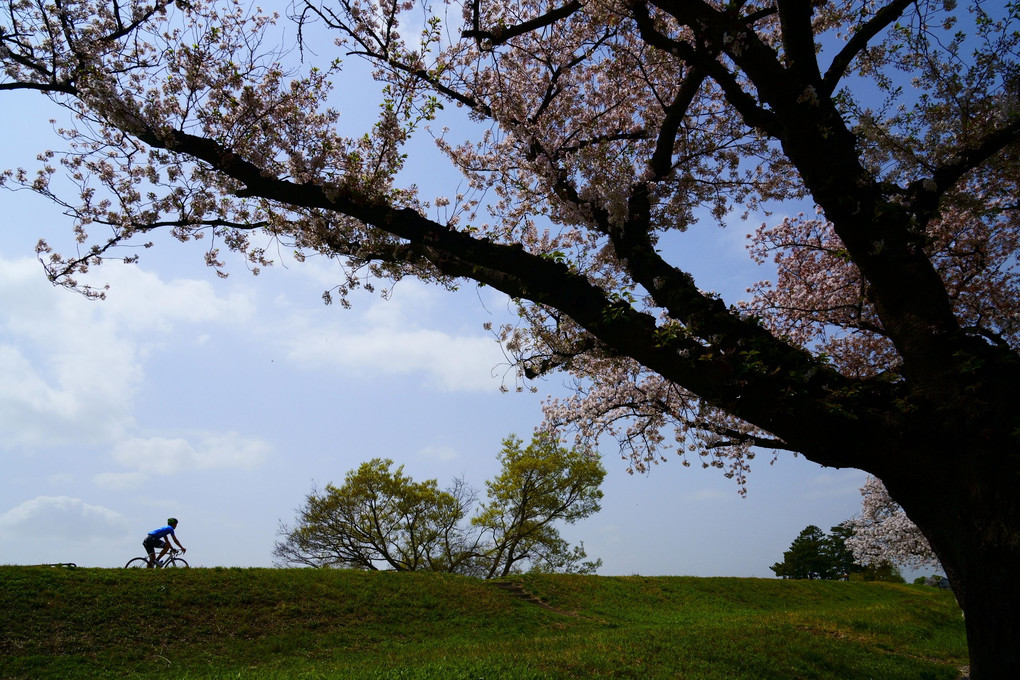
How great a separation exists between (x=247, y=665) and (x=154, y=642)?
1951 millimetres

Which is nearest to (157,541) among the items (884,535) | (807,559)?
(884,535)

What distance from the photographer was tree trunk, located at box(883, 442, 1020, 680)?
4.88 metres

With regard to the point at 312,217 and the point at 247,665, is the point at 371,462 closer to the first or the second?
the point at 247,665

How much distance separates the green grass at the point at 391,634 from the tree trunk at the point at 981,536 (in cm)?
440

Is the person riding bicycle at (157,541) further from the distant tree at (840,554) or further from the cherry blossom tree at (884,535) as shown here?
the distant tree at (840,554)

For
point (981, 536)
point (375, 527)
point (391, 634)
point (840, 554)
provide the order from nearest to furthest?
1. point (981, 536)
2. point (391, 634)
3. point (375, 527)
4. point (840, 554)

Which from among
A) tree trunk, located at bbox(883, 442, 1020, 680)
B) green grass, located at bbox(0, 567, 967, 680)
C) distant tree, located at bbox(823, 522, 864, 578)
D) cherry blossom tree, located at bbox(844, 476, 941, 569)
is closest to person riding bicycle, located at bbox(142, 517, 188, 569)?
green grass, located at bbox(0, 567, 967, 680)

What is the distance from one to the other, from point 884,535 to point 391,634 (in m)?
26.1

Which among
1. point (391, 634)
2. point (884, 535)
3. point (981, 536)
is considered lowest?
point (391, 634)

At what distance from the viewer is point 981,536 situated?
5020mm

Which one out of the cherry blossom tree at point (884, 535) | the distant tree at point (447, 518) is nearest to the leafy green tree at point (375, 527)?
the distant tree at point (447, 518)

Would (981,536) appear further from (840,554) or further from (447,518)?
(840,554)

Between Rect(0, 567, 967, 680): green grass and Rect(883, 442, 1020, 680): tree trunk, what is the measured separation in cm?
440

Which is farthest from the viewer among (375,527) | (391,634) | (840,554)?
(840,554)
